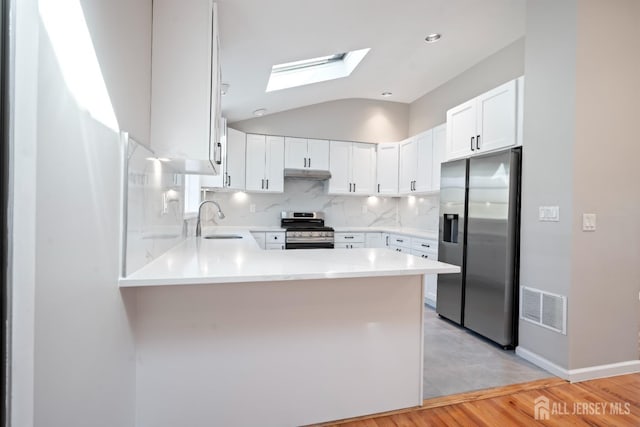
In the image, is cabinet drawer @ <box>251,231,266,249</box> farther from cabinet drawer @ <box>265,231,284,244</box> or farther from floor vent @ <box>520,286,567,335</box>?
floor vent @ <box>520,286,567,335</box>

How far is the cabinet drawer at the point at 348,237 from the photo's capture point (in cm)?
472

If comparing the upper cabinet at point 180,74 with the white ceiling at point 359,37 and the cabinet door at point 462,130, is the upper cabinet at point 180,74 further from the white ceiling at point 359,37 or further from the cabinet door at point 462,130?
the cabinet door at point 462,130

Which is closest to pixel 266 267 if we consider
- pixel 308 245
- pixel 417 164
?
pixel 308 245

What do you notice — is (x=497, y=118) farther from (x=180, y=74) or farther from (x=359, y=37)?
(x=180, y=74)

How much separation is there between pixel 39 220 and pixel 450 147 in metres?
3.54

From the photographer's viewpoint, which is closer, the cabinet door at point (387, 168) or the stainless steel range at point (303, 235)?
the stainless steel range at point (303, 235)

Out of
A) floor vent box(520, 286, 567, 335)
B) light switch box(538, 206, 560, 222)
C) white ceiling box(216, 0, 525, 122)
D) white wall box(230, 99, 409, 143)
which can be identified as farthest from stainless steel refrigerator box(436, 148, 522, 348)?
white wall box(230, 99, 409, 143)

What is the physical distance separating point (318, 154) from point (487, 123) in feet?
7.92

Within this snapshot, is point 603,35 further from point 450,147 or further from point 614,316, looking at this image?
point 614,316

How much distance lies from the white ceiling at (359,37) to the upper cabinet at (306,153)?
661mm

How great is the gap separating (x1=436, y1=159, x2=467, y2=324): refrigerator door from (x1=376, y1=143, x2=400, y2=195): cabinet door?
149 centimetres

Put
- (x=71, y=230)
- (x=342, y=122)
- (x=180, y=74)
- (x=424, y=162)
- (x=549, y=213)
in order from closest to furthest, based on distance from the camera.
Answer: (x=71, y=230), (x=180, y=74), (x=549, y=213), (x=424, y=162), (x=342, y=122)

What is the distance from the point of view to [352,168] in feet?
16.4

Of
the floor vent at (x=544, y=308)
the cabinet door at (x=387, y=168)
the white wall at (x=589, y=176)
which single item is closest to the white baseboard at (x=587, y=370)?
the white wall at (x=589, y=176)
